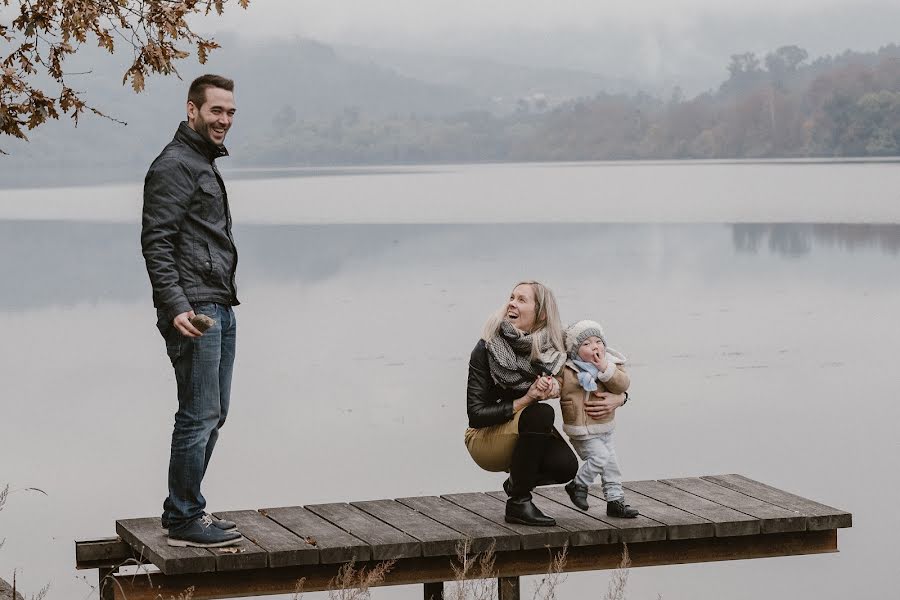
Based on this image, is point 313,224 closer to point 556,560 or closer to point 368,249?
point 368,249

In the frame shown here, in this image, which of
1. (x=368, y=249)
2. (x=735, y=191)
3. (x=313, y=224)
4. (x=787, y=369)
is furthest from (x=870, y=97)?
(x=787, y=369)

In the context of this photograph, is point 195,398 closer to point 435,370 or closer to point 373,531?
point 373,531

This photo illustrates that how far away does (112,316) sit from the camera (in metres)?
22.5

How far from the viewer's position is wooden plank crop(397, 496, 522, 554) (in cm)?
657

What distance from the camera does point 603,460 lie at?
271 inches

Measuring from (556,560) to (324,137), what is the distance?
430 feet

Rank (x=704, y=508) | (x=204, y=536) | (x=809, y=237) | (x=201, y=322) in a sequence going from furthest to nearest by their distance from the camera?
(x=809, y=237)
(x=704, y=508)
(x=204, y=536)
(x=201, y=322)

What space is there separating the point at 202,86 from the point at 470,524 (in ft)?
6.70

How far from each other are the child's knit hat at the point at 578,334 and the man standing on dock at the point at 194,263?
4.46 ft

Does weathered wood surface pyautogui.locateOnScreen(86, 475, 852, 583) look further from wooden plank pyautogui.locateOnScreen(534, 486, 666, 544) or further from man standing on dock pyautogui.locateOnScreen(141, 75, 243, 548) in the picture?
man standing on dock pyautogui.locateOnScreen(141, 75, 243, 548)

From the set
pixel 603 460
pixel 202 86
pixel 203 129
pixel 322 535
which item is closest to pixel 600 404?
pixel 603 460

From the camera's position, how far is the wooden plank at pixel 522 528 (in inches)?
261

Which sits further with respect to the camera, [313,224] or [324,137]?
[324,137]

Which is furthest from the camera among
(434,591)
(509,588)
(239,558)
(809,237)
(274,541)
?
(809,237)
